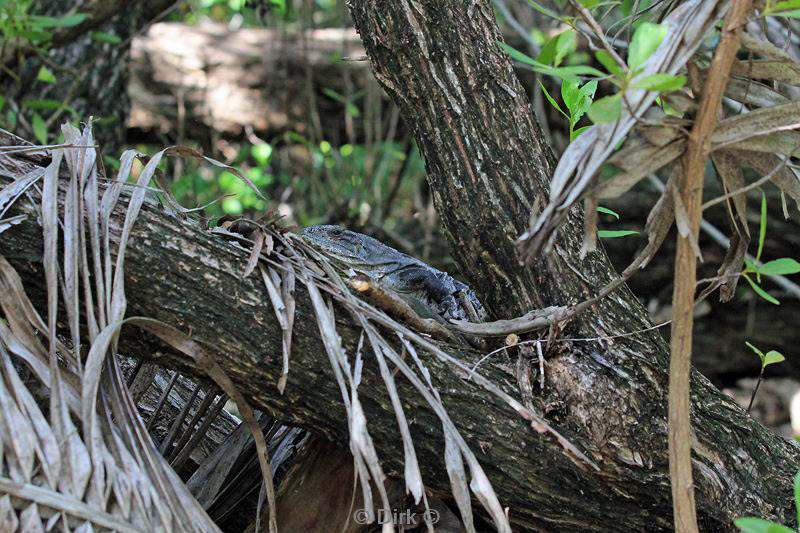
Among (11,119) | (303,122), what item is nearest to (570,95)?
(11,119)

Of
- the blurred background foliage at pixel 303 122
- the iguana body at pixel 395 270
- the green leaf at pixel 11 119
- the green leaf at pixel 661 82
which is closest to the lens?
the green leaf at pixel 661 82

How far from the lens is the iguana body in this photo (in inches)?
97.3

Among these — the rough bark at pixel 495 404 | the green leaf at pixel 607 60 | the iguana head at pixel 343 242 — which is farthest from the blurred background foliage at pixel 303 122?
the green leaf at pixel 607 60

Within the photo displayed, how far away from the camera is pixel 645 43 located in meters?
1.18

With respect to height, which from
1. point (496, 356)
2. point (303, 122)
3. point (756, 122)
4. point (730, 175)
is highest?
point (756, 122)

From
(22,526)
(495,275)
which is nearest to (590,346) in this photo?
(495,275)

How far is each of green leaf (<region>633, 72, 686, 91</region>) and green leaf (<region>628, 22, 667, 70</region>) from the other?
0.03 metres

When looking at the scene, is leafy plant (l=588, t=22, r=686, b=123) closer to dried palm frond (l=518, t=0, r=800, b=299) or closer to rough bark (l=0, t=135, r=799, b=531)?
dried palm frond (l=518, t=0, r=800, b=299)

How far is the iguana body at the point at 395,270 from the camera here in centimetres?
247

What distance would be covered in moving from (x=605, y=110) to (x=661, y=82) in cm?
8

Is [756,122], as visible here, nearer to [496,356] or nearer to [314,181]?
[496,356]

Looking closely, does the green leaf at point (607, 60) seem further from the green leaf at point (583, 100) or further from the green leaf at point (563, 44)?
Answer: the green leaf at point (583, 100)

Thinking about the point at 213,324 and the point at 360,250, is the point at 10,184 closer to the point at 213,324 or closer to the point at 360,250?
the point at 213,324

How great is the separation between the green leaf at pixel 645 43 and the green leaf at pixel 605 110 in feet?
0.18
